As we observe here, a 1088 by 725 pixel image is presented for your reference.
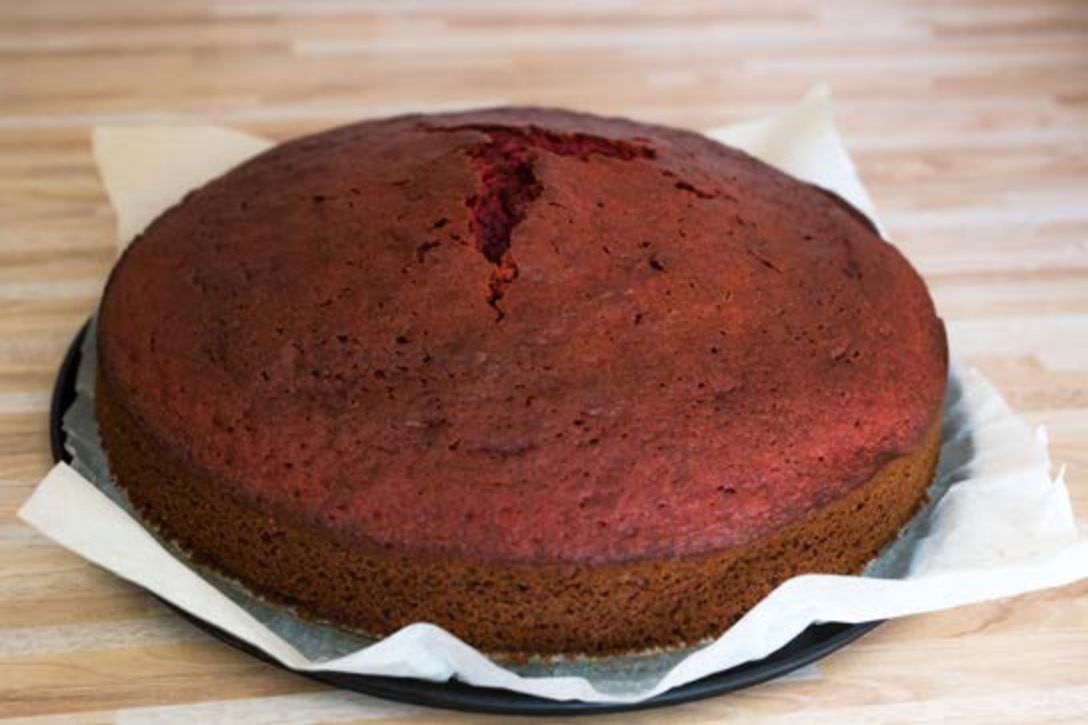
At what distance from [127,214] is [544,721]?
3.21 ft

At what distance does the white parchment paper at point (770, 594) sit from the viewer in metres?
1.29

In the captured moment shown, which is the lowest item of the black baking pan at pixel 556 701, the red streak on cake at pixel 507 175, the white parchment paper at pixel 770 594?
the black baking pan at pixel 556 701

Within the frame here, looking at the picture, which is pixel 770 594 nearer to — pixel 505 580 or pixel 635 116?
pixel 505 580

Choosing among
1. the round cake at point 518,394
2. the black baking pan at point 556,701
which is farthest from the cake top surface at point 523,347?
the black baking pan at point 556,701

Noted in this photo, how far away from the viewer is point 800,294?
156 centimetres

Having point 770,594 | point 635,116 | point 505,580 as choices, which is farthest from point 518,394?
point 635,116

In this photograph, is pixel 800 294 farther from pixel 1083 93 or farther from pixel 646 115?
pixel 1083 93

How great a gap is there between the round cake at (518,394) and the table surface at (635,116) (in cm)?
10

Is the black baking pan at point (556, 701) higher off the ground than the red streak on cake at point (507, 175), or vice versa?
the red streak on cake at point (507, 175)

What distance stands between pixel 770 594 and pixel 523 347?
31 centimetres

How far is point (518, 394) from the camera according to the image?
139cm

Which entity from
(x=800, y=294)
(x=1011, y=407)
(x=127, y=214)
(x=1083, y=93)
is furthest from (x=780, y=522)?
(x=1083, y=93)

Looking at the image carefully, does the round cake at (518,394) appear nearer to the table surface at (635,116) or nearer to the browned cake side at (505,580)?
the browned cake side at (505,580)

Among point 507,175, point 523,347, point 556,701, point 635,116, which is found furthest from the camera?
point 635,116
